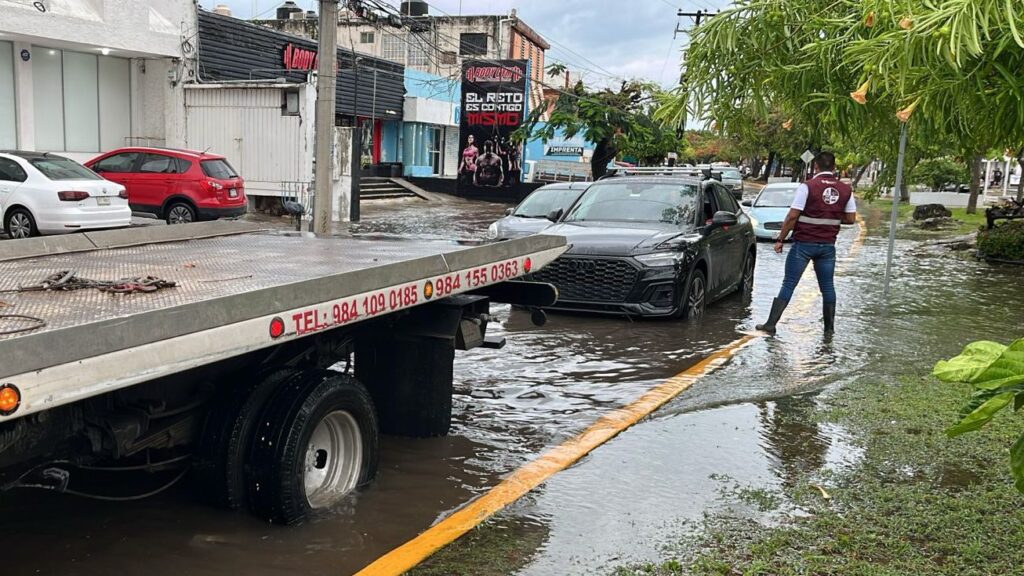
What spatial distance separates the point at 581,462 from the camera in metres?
5.44

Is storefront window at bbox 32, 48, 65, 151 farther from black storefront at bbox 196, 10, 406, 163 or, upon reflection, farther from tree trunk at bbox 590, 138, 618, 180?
tree trunk at bbox 590, 138, 618, 180

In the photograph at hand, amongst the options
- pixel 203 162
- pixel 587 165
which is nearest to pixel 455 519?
pixel 203 162

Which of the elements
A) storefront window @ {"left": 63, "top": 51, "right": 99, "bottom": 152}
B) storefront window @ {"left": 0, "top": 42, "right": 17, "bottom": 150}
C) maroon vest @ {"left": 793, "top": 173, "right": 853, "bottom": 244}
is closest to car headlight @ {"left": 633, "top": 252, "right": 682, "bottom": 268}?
maroon vest @ {"left": 793, "top": 173, "right": 853, "bottom": 244}

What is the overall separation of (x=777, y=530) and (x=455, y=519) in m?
1.53

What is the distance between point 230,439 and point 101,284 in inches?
33.7

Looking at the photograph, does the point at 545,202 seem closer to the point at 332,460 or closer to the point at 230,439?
the point at 332,460

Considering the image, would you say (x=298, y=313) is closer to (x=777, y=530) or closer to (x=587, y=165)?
(x=777, y=530)

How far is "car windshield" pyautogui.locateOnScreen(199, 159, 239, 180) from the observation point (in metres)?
18.4

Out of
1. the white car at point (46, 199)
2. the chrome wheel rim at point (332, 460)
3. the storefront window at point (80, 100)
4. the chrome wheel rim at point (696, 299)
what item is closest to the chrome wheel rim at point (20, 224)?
the white car at point (46, 199)

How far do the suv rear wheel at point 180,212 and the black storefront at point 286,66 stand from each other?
251 inches

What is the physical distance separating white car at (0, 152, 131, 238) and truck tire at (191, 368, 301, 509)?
1172 cm

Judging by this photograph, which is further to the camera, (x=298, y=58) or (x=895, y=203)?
(x=298, y=58)

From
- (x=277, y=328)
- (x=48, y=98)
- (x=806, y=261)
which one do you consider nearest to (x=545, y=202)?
(x=806, y=261)

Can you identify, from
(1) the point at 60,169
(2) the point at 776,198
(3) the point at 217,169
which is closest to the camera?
(1) the point at 60,169
